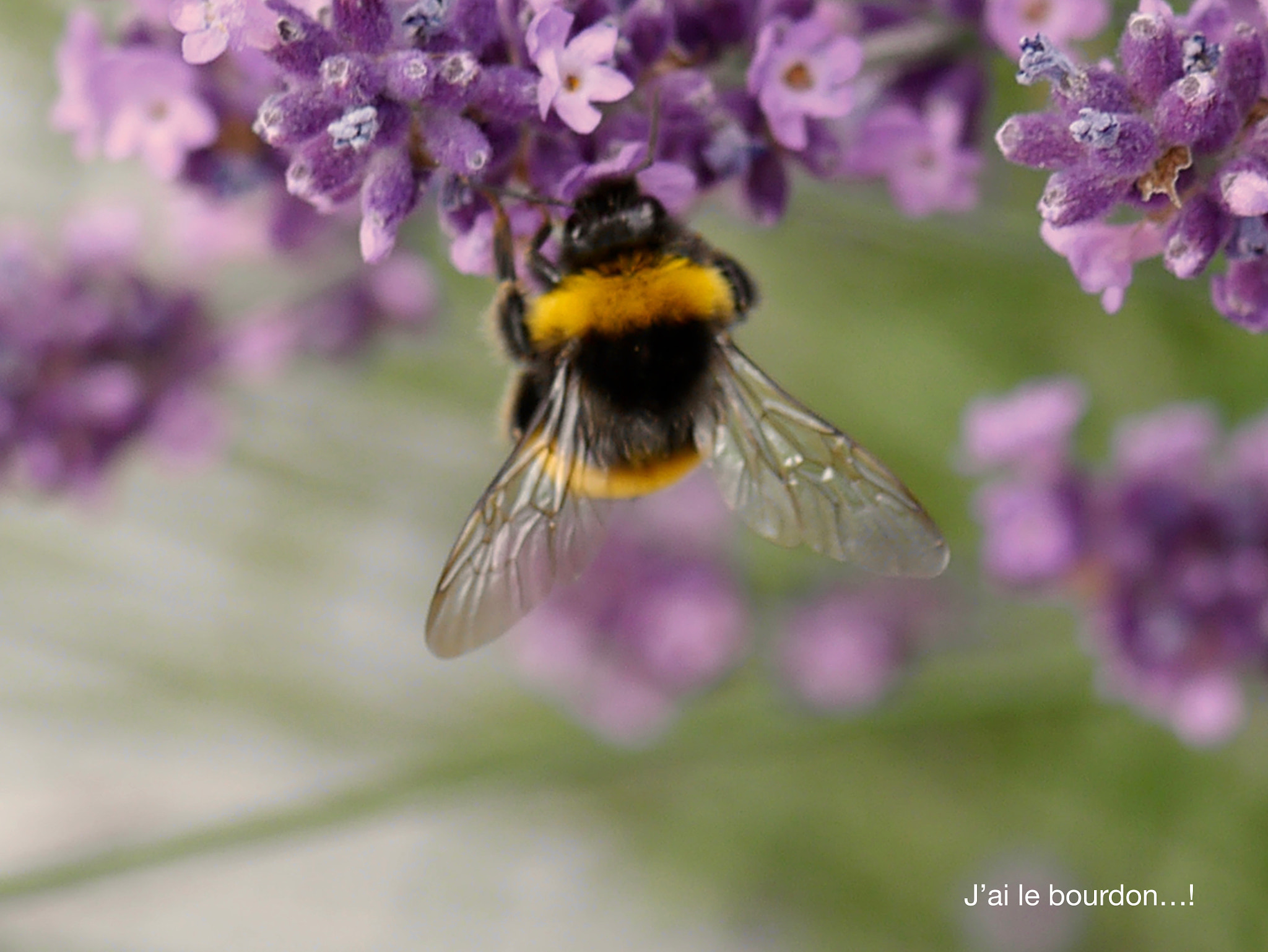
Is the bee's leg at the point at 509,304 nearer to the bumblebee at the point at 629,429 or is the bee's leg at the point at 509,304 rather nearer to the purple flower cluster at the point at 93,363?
the bumblebee at the point at 629,429

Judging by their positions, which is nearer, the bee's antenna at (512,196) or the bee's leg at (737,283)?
the bee's antenna at (512,196)

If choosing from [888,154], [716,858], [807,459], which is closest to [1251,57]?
[888,154]

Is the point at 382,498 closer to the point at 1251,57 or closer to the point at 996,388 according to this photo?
the point at 996,388

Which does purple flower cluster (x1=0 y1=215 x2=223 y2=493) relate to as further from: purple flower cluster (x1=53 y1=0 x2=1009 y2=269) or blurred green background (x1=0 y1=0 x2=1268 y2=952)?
purple flower cluster (x1=53 y1=0 x2=1009 y2=269)

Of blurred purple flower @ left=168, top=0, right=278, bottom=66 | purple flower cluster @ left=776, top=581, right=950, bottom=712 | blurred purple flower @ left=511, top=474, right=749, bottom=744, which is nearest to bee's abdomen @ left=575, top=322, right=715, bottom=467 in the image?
blurred purple flower @ left=168, top=0, right=278, bottom=66

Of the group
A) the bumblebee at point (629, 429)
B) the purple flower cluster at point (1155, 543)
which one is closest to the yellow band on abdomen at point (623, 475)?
the bumblebee at point (629, 429)

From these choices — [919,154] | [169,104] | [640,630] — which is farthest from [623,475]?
[640,630]
